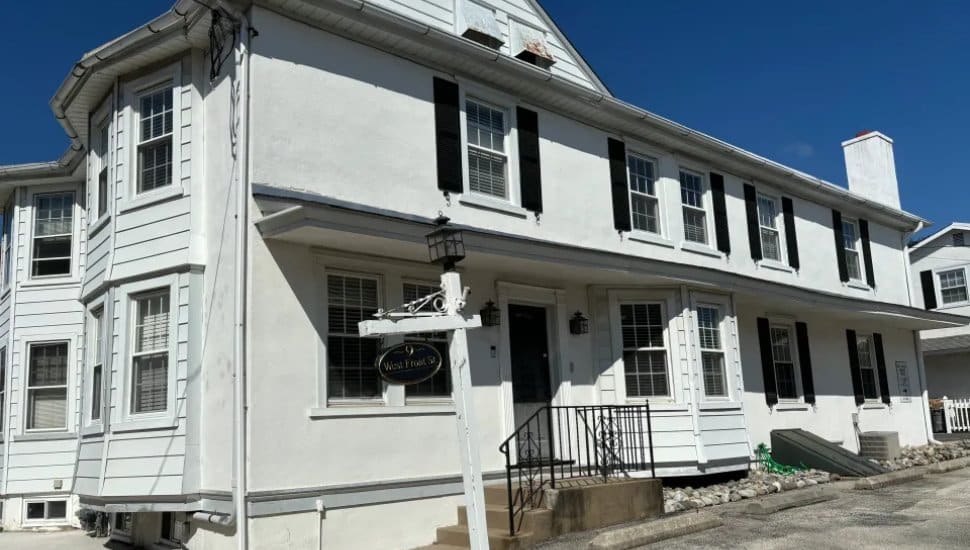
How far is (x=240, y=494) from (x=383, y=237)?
112 inches

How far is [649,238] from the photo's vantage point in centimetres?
1291

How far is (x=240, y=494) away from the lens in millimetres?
7840

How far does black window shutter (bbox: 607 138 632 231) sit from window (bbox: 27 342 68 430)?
8644 millimetres

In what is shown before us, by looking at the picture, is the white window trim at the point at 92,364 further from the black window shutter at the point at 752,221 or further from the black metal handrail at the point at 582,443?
the black window shutter at the point at 752,221

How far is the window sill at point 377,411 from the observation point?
28.2 ft

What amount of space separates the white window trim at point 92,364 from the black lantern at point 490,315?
4.33 metres

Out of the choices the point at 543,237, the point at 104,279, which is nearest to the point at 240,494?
the point at 104,279

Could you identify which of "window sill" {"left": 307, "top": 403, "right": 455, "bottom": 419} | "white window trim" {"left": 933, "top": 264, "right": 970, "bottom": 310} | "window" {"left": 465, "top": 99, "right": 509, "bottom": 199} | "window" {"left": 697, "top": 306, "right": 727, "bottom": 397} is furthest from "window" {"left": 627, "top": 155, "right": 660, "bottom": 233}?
"white window trim" {"left": 933, "top": 264, "right": 970, "bottom": 310}

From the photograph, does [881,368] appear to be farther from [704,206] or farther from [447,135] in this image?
[447,135]

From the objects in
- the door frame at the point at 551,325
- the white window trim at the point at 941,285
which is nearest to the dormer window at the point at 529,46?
the door frame at the point at 551,325

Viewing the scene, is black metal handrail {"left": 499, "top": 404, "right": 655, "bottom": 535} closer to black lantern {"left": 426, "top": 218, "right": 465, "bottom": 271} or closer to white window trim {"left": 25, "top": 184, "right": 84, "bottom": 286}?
black lantern {"left": 426, "top": 218, "right": 465, "bottom": 271}

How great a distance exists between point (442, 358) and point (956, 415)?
1953 centimetres

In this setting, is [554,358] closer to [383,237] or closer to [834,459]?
[383,237]

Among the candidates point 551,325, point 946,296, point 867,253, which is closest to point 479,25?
point 551,325
